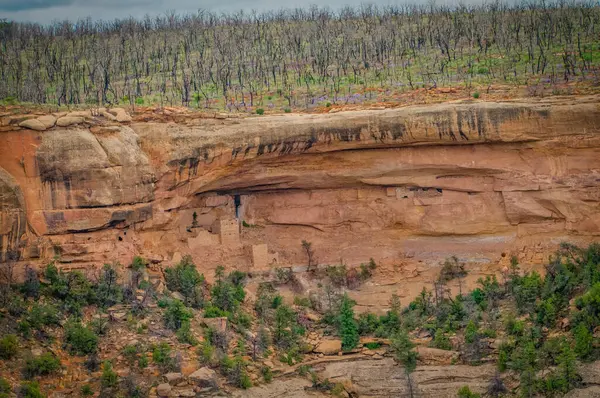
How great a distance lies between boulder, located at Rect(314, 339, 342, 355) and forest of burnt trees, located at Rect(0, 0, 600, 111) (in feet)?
29.9

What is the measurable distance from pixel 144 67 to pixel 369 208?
55.5 ft

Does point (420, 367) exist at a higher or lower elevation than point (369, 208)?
lower

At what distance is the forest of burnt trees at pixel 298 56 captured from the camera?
4659 cm

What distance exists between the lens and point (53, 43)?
59.9 meters

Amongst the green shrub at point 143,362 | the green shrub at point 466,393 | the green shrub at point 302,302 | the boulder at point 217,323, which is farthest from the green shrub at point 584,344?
the green shrub at point 143,362

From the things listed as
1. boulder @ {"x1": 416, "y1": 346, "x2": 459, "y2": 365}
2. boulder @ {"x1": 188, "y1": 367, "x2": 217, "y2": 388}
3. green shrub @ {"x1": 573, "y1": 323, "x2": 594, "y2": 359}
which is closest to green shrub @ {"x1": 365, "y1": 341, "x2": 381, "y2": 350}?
boulder @ {"x1": 416, "y1": 346, "x2": 459, "y2": 365}

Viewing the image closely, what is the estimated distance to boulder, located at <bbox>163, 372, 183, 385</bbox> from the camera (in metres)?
33.8

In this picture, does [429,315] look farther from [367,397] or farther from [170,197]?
[170,197]

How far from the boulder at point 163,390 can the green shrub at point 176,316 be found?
9.61 feet

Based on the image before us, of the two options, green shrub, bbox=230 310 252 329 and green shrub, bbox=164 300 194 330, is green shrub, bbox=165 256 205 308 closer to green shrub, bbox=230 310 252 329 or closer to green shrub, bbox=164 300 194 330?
green shrub, bbox=230 310 252 329

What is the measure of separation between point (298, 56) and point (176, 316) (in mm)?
20980

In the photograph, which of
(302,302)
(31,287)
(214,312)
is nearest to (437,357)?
(302,302)

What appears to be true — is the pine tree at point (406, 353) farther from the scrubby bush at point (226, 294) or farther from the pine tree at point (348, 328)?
the scrubby bush at point (226, 294)

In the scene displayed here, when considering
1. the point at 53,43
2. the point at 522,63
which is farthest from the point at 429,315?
the point at 53,43
